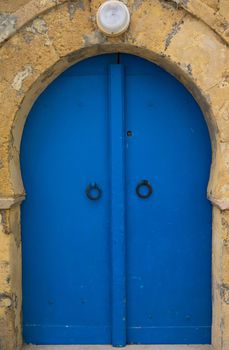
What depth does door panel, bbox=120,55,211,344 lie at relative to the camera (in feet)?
11.3

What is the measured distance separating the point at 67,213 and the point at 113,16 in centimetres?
154

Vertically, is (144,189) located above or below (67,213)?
above

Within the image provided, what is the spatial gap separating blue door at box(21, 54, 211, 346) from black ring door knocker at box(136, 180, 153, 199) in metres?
0.01

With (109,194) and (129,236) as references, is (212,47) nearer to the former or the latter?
(109,194)

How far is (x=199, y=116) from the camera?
3432mm

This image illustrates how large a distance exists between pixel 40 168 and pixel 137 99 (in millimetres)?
950

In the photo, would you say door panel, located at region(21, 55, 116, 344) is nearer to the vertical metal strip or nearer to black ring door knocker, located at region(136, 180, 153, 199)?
the vertical metal strip

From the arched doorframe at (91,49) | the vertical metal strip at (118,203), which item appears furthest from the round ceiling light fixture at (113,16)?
the vertical metal strip at (118,203)

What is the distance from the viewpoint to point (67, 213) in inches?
137

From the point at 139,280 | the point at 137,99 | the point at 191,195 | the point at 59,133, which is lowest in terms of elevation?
the point at 139,280

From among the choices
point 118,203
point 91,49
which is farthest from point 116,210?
point 91,49

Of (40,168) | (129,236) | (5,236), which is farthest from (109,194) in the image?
(5,236)

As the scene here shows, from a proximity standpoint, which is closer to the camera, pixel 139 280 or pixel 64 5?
pixel 64 5

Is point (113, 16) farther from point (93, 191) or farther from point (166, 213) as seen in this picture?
point (166, 213)
